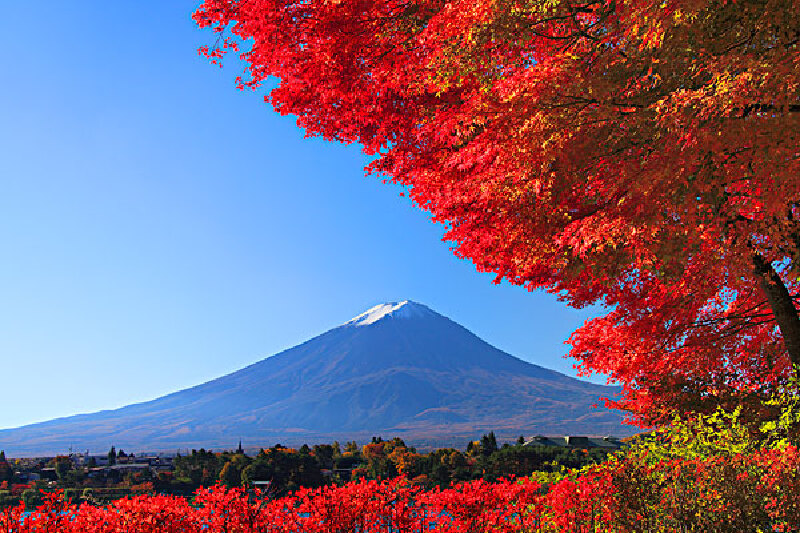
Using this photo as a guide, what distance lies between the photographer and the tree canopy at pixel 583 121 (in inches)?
226

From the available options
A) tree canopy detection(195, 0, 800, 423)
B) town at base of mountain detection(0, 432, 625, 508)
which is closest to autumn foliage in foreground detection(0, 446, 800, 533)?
tree canopy detection(195, 0, 800, 423)

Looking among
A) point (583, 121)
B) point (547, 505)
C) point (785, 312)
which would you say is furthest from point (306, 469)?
Answer: point (583, 121)

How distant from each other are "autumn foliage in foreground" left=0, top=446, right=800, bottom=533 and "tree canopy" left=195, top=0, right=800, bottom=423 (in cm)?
226

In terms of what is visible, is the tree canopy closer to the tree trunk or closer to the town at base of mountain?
the tree trunk

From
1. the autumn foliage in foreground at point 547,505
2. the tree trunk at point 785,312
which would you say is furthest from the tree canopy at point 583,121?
the autumn foliage in foreground at point 547,505

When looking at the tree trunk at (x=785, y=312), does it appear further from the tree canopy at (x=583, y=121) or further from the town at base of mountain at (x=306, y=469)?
the town at base of mountain at (x=306, y=469)

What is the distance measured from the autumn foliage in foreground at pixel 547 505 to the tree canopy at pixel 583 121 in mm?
2258

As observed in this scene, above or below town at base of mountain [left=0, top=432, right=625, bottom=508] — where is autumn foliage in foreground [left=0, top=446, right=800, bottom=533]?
above

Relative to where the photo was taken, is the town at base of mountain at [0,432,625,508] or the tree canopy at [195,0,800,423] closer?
the tree canopy at [195,0,800,423]

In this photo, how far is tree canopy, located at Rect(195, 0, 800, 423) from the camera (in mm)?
5734

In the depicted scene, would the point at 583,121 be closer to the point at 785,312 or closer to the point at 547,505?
the point at 547,505

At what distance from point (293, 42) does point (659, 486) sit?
273 inches

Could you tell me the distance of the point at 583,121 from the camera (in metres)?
6.30

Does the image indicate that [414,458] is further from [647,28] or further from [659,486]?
[647,28]
